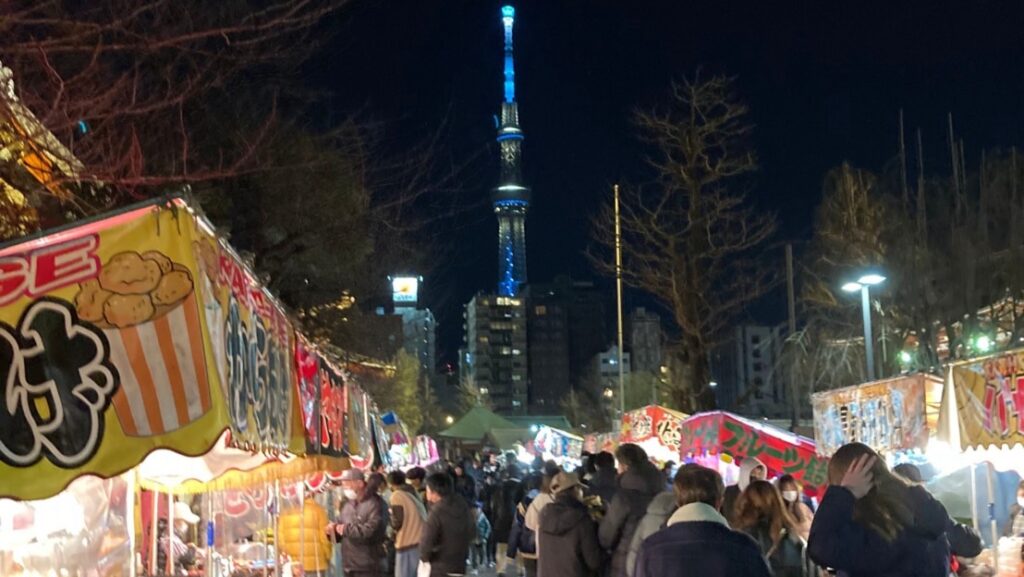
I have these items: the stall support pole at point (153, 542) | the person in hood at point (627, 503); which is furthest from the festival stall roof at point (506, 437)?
the person in hood at point (627, 503)

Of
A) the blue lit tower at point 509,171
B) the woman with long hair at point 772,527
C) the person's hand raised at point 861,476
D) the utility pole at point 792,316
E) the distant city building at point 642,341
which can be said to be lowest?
the woman with long hair at point 772,527

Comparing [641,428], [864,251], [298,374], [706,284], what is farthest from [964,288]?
[298,374]

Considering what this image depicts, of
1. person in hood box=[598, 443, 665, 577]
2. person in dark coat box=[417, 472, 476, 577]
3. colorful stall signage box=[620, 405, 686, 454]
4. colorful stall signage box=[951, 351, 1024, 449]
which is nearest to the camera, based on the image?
person in hood box=[598, 443, 665, 577]

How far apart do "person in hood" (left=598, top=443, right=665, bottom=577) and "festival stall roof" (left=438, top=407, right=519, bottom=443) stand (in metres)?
31.4

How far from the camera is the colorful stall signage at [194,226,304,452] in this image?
4738mm

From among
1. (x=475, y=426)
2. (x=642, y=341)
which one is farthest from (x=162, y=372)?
(x=642, y=341)

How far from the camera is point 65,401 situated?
170 inches

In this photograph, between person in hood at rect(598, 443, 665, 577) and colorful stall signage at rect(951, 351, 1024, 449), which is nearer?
person in hood at rect(598, 443, 665, 577)

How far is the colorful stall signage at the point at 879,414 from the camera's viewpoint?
12133mm

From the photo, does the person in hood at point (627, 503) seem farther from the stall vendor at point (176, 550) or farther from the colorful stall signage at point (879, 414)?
the stall vendor at point (176, 550)

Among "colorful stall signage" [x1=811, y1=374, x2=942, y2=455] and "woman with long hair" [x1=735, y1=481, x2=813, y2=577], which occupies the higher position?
"colorful stall signage" [x1=811, y1=374, x2=942, y2=455]

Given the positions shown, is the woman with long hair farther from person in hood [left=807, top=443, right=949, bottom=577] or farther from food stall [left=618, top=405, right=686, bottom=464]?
food stall [left=618, top=405, right=686, bottom=464]

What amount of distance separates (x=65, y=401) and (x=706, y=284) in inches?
911

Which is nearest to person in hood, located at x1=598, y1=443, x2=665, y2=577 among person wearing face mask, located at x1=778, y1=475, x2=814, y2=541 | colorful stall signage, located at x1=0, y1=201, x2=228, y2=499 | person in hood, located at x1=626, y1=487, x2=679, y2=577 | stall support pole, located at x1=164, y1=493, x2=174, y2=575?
person in hood, located at x1=626, y1=487, x2=679, y2=577
